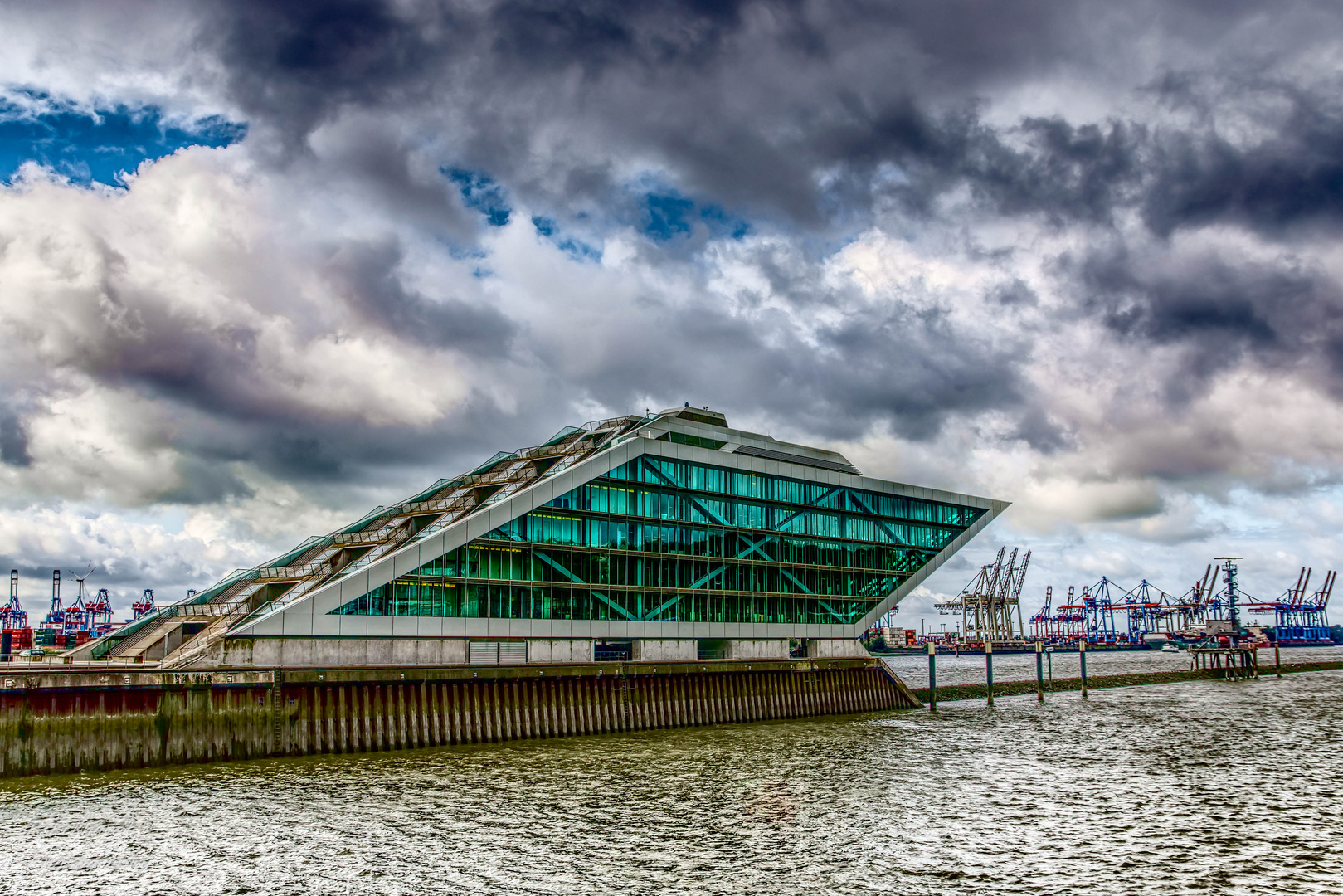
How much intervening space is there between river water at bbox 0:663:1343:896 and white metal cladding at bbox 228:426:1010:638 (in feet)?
43.3

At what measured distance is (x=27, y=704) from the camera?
38.2 m

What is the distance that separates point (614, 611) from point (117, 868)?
46.4 metres

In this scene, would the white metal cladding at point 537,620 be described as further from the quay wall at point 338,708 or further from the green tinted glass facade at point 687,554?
the quay wall at point 338,708

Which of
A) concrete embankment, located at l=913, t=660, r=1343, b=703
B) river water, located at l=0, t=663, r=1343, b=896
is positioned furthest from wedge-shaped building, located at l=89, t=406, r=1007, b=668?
river water, located at l=0, t=663, r=1343, b=896

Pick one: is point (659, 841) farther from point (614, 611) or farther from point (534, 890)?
point (614, 611)

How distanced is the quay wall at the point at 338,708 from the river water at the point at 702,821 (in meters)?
1.51

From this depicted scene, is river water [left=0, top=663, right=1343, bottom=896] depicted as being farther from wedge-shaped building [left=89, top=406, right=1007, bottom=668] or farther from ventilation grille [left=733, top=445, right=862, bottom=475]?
ventilation grille [left=733, top=445, right=862, bottom=475]

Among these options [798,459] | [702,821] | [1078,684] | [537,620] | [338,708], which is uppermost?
[798,459]

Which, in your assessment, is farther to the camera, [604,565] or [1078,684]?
[1078,684]

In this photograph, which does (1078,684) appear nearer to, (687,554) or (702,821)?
(687,554)

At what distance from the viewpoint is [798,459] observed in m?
88.5

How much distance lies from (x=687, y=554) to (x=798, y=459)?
1786 centimetres

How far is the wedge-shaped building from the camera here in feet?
193

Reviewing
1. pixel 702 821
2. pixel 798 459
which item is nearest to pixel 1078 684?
pixel 798 459
